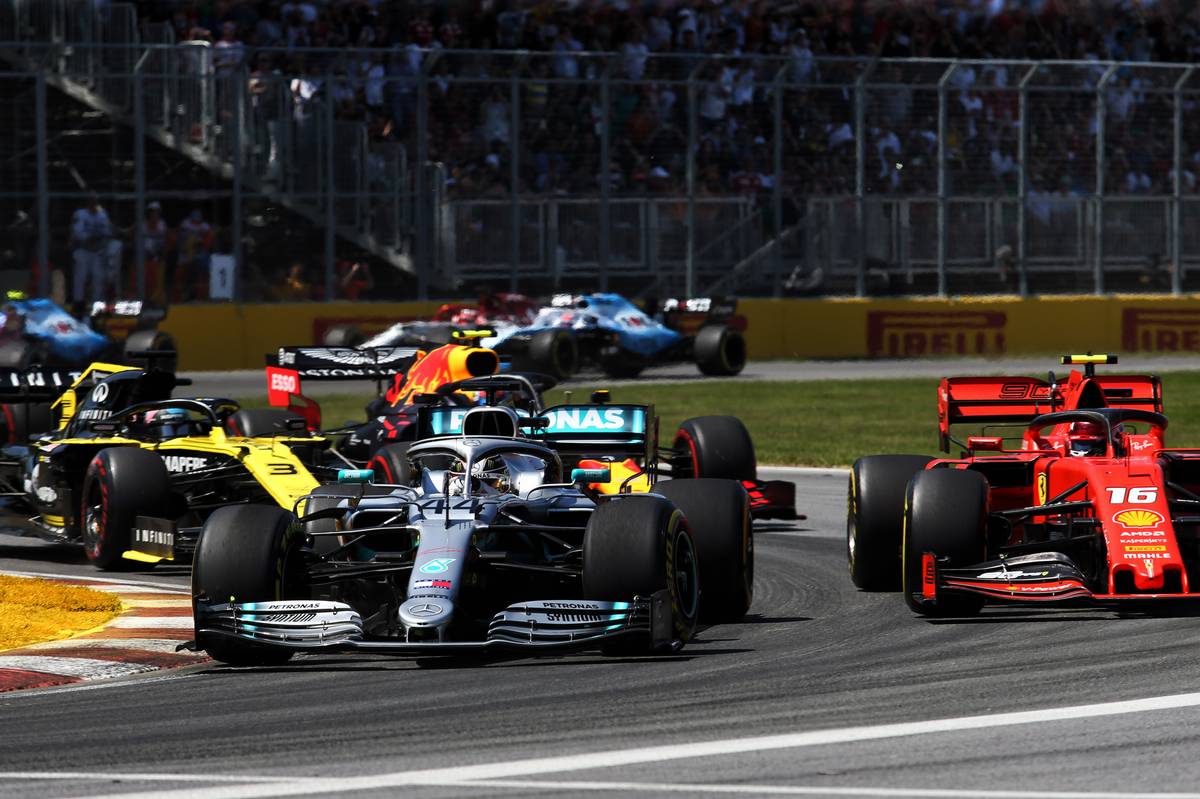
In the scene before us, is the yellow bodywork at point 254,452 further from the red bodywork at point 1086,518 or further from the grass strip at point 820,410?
the grass strip at point 820,410

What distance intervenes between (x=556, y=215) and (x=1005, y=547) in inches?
916

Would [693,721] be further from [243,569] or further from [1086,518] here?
[1086,518]

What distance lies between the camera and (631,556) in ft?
30.0

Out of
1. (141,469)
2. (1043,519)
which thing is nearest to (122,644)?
(141,469)

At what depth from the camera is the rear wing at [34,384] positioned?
16078 millimetres

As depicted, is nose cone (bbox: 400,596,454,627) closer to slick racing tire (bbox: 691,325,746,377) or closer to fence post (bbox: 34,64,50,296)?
fence post (bbox: 34,64,50,296)

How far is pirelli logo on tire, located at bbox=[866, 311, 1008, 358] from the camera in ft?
117

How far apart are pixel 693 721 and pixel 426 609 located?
5.79ft

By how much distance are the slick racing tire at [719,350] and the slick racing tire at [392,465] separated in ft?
62.1

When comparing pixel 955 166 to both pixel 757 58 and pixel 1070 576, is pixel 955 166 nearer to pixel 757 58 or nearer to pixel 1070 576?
pixel 757 58

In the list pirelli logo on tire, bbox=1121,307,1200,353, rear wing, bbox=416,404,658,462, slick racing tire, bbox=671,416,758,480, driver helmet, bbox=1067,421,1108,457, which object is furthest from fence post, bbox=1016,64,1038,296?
driver helmet, bbox=1067,421,1108,457

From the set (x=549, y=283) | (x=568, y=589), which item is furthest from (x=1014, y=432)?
(x=568, y=589)

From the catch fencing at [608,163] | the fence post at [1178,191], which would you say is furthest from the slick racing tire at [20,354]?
the fence post at [1178,191]

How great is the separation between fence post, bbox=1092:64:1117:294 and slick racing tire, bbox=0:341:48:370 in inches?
721
